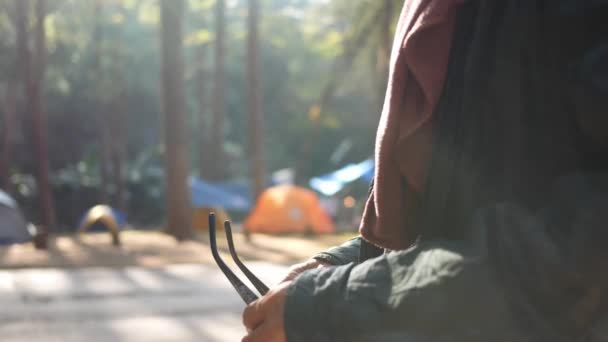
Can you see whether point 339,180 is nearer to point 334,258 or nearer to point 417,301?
point 334,258

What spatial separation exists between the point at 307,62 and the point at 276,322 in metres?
46.8

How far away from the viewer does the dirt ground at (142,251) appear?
11938 millimetres

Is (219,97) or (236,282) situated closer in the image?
(236,282)

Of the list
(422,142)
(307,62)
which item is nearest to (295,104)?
(307,62)

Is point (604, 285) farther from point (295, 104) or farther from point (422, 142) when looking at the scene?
point (295, 104)

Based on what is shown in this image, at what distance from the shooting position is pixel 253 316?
138cm

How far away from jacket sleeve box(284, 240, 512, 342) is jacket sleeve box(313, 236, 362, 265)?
0.42 meters

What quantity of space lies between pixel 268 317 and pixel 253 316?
38 millimetres

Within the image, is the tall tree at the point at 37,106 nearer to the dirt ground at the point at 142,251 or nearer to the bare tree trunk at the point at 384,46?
the dirt ground at the point at 142,251

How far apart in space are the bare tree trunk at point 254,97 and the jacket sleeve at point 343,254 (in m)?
21.8

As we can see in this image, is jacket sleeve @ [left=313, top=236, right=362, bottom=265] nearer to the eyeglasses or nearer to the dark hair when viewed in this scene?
the eyeglasses

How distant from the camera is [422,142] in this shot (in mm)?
1369

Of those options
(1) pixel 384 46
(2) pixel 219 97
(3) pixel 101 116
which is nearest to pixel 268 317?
(1) pixel 384 46

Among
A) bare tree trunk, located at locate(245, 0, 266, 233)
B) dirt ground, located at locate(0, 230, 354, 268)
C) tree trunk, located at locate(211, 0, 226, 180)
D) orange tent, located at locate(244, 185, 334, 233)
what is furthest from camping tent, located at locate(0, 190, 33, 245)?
tree trunk, located at locate(211, 0, 226, 180)
